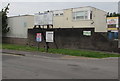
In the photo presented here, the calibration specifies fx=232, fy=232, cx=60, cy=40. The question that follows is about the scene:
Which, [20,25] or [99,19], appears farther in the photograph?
[99,19]

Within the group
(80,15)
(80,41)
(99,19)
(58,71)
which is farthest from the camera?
(99,19)

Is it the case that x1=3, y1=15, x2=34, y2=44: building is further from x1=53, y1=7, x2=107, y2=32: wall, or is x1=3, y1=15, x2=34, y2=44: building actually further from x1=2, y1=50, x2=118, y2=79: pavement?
x1=2, y1=50, x2=118, y2=79: pavement

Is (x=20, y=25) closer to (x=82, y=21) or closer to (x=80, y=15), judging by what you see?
(x=80, y=15)

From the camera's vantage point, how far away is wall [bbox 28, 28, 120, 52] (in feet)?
71.4

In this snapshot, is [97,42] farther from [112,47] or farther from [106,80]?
[106,80]

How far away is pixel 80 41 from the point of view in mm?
23766

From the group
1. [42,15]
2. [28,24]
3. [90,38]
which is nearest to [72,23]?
[28,24]

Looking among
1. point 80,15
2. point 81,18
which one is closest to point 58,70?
point 81,18

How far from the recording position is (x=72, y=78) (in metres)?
9.20

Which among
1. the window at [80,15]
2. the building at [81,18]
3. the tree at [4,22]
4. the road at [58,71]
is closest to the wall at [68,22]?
the building at [81,18]

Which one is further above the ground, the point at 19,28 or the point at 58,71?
the point at 19,28

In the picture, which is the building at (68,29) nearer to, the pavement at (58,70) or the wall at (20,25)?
the wall at (20,25)

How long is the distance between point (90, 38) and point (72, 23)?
513 inches

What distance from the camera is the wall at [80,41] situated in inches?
857
